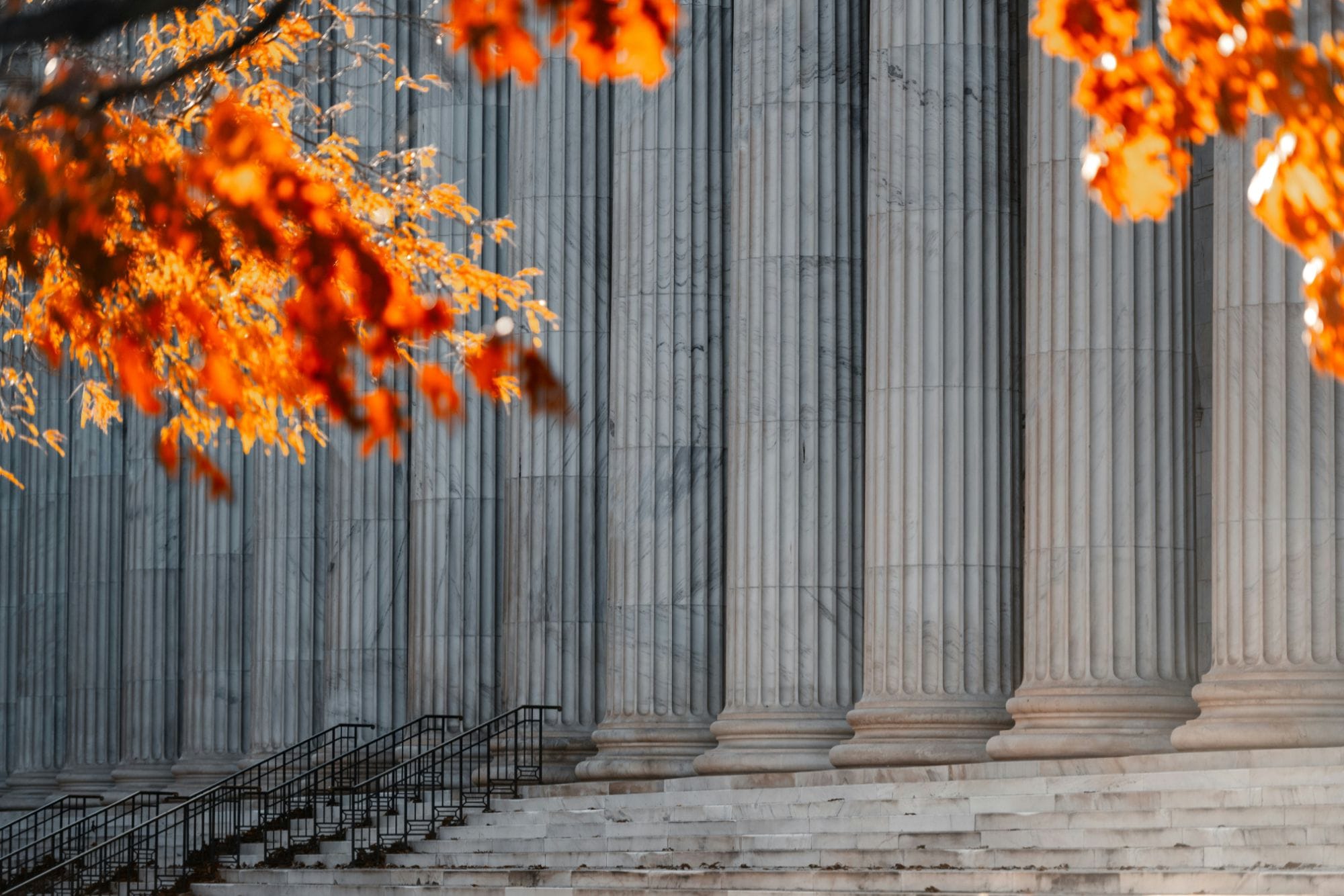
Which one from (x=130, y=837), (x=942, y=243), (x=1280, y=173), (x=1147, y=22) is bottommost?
(x=130, y=837)

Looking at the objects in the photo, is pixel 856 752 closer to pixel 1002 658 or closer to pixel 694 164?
pixel 1002 658

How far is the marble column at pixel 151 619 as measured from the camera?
2350 inches

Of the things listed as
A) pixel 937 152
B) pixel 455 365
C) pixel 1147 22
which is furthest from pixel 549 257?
pixel 1147 22

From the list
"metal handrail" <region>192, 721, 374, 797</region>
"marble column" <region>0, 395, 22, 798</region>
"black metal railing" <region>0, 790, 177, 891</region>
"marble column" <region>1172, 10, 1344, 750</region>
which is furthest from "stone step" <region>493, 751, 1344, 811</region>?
"marble column" <region>0, 395, 22, 798</region>

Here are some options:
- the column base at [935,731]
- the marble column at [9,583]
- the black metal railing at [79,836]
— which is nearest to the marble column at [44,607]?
the marble column at [9,583]

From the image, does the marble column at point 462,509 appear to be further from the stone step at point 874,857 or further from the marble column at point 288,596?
the stone step at point 874,857

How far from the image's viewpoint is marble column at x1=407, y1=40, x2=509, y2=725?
158 feet

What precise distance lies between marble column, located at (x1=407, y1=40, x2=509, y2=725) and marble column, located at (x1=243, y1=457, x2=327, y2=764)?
15.8 ft

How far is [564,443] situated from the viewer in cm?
4531

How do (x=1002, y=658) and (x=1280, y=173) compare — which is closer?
(x=1280, y=173)

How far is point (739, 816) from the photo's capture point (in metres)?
35.4

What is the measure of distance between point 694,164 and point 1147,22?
11.8m

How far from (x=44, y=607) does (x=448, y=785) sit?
2359 cm

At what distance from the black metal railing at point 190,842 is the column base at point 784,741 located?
10808 millimetres
